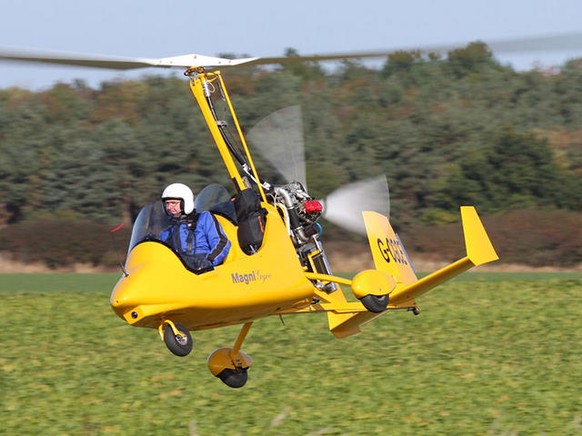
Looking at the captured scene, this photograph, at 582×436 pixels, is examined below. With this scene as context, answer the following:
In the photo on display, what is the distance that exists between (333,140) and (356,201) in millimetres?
28652

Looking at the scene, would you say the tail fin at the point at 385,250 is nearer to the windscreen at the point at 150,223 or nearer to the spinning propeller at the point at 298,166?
the spinning propeller at the point at 298,166

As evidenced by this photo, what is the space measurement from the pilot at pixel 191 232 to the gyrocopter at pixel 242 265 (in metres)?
0.09

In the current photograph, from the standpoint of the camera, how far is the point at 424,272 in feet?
105

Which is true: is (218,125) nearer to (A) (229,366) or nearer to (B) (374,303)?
(B) (374,303)

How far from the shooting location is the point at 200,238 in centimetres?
1022

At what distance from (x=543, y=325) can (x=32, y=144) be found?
22892mm

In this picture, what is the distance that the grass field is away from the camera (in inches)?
755

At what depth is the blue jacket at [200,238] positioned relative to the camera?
1007 cm

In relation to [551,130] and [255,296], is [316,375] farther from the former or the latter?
[551,130]

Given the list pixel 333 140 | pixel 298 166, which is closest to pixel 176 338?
pixel 298 166

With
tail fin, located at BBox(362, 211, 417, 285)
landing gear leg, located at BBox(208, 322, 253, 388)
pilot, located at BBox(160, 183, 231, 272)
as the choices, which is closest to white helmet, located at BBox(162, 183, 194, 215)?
pilot, located at BBox(160, 183, 231, 272)

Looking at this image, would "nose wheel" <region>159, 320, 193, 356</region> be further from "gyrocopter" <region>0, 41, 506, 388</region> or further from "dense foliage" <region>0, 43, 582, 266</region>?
"dense foliage" <region>0, 43, 582, 266</region>

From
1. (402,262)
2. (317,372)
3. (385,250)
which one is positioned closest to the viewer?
(385,250)

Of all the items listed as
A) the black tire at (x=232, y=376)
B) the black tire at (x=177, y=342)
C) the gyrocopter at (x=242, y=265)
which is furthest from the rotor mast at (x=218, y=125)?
the black tire at (x=232, y=376)
